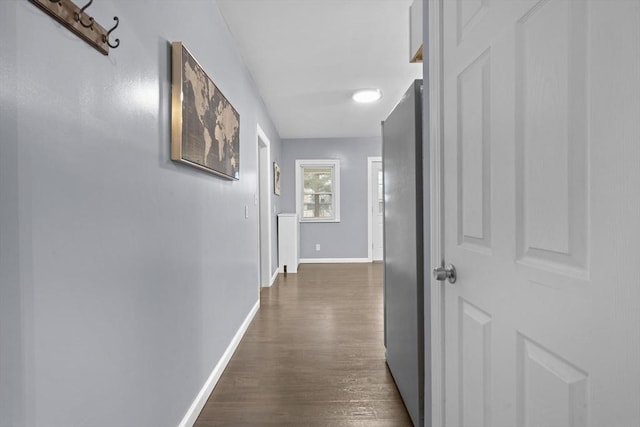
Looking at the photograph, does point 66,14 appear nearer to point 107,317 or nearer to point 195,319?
point 107,317

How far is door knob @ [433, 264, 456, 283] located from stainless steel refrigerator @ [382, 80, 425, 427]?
32 cm

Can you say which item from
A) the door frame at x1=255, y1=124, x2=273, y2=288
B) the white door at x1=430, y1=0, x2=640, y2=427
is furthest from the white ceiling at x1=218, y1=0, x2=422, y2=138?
the white door at x1=430, y1=0, x2=640, y2=427

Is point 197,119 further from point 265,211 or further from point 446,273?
point 265,211

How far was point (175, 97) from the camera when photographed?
1.46m

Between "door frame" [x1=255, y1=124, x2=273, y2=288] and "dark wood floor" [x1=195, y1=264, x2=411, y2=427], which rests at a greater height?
"door frame" [x1=255, y1=124, x2=273, y2=288]

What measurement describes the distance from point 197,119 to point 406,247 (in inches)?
47.6

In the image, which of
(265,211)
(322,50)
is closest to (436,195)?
(322,50)

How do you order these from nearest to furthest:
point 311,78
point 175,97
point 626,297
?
point 626,297 → point 175,97 → point 311,78

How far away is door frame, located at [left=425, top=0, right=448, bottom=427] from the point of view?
1.19 meters

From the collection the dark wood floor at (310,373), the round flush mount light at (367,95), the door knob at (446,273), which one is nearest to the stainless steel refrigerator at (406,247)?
the dark wood floor at (310,373)

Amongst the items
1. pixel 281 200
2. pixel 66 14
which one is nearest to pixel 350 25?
pixel 66 14

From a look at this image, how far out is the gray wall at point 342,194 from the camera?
6281mm

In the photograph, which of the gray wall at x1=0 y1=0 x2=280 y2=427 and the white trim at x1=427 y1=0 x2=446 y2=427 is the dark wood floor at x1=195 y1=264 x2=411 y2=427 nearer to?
the gray wall at x1=0 y1=0 x2=280 y2=427

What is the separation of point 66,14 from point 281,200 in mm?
5403
